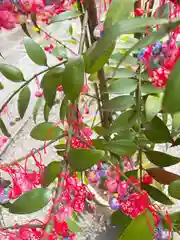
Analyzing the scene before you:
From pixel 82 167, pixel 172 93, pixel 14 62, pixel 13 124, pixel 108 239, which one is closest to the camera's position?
pixel 172 93

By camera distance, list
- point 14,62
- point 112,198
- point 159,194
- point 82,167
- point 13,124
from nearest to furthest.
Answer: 1. point 82,167
2. point 159,194
3. point 112,198
4. point 13,124
5. point 14,62

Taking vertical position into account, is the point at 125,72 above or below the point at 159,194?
above

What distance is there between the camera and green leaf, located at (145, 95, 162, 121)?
1.29 feet

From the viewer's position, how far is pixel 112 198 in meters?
0.64

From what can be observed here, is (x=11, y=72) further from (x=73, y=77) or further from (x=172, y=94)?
(x=172, y=94)

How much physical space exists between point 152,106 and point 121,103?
0.05m

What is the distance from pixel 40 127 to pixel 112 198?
0.27 meters

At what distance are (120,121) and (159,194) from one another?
105 millimetres

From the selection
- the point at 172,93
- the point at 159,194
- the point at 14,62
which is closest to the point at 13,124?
the point at 14,62

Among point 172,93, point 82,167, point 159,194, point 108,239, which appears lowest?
point 108,239

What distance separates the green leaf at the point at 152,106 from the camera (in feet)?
1.29

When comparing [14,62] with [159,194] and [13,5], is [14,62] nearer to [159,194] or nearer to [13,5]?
[13,5]

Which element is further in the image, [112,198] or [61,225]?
[112,198]

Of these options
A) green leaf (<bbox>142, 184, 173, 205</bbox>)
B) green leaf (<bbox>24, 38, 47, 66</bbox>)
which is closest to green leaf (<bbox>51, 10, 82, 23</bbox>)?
green leaf (<bbox>24, 38, 47, 66</bbox>)
